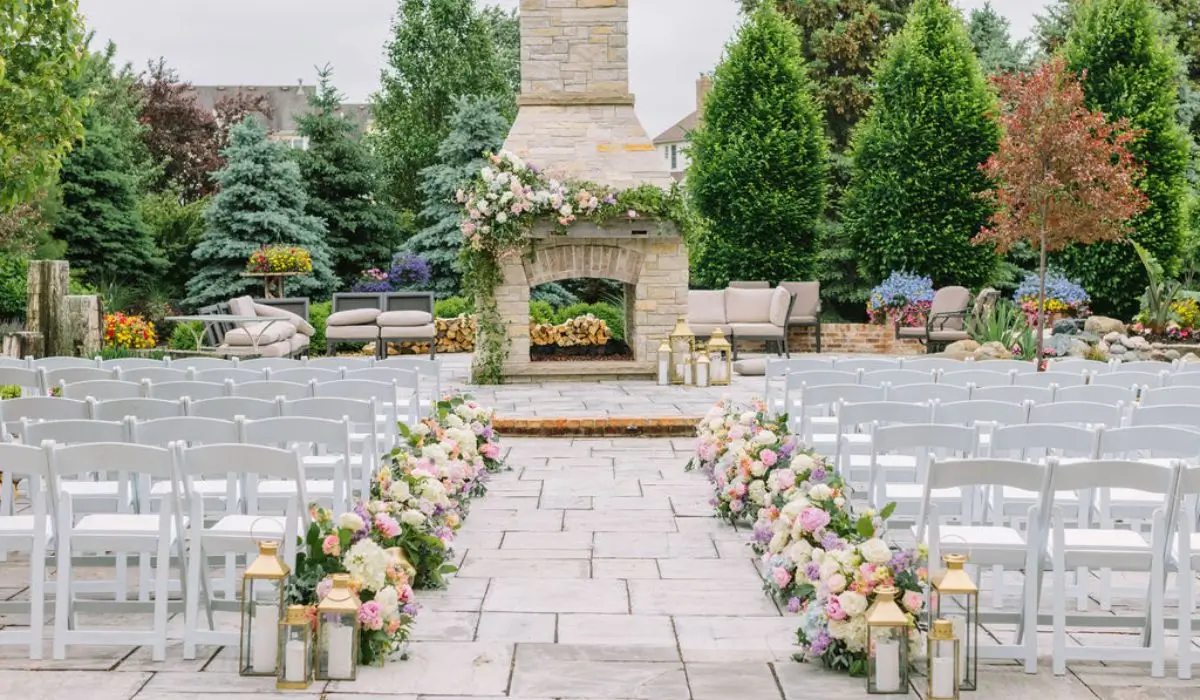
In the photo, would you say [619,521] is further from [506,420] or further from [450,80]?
[450,80]

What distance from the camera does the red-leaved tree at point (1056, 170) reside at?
13.8m

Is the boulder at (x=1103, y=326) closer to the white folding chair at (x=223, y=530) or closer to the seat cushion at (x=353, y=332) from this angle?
the seat cushion at (x=353, y=332)

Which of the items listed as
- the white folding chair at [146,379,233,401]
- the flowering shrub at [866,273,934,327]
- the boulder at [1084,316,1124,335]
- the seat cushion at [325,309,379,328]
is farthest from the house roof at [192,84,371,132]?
the white folding chair at [146,379,233,401]

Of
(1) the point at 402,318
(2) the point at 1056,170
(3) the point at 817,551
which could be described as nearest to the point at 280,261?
(1) the point at 402,318

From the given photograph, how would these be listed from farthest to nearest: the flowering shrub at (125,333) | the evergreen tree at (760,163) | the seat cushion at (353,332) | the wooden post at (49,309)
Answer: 1. the evergreen tree at (760,163)
2. the seat cushion at (353,332)
3. the flowering shrub at (125,333)
4. the wooden post at (49,309)

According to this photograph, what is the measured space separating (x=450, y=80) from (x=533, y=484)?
20352 mm

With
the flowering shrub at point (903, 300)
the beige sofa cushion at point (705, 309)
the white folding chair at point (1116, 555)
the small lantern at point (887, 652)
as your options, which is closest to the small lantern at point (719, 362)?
the beige sofa cushion at point (705, 309)

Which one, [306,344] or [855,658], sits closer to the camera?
[855,658]

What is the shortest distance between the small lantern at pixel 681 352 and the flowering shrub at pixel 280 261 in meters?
7.53

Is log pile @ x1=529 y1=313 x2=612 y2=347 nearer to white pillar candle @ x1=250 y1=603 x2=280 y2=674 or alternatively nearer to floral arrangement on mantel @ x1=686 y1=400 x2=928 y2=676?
floral arrangement on mantel @ x1=686 y1=400 x2=928 y2=676

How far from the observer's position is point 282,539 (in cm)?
459

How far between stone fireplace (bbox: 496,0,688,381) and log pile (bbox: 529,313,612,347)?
1.47 m

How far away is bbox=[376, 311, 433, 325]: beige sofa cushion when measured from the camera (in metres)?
16.1

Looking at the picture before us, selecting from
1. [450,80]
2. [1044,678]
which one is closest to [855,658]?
[1044,678]
